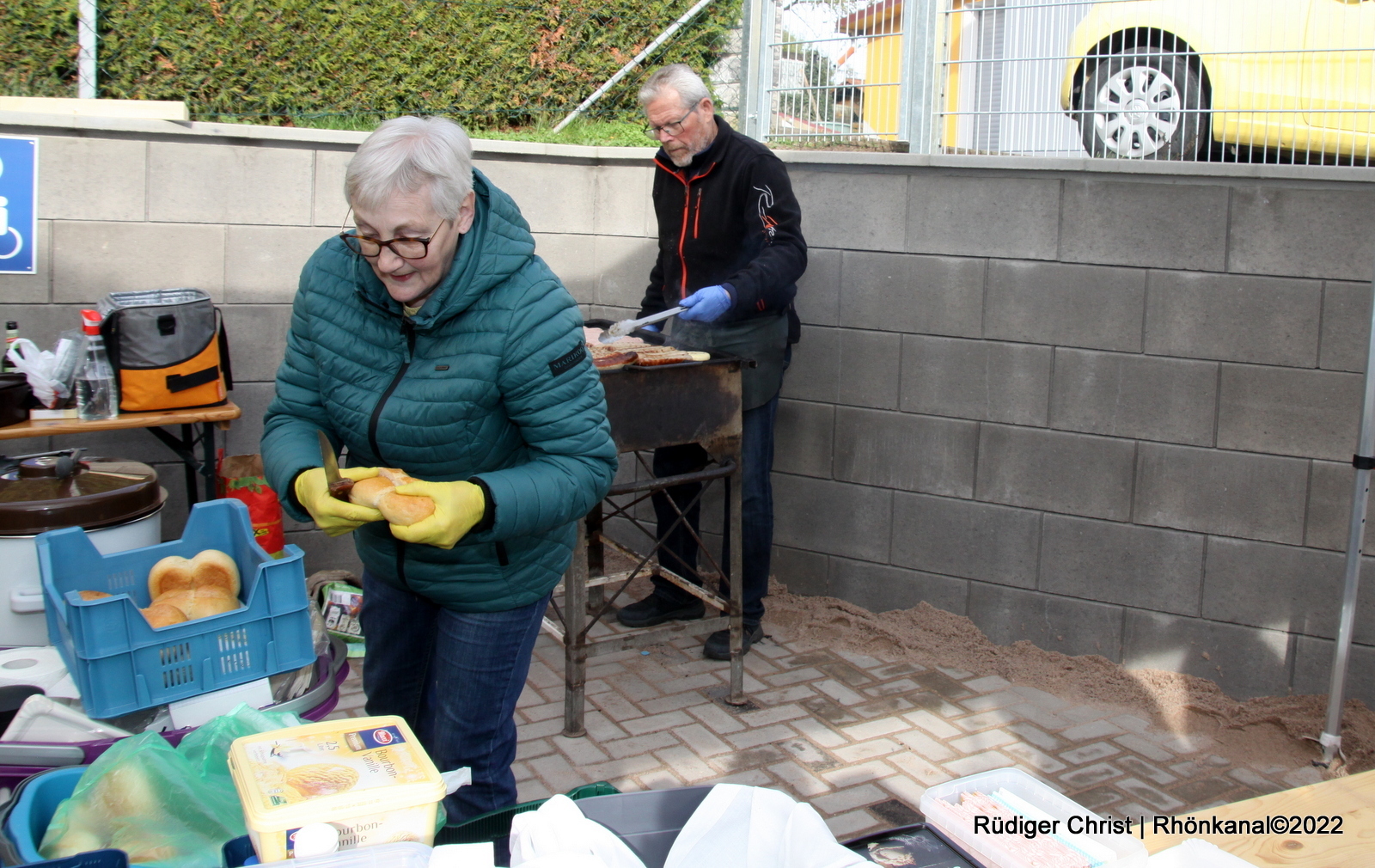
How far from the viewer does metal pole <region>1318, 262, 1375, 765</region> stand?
3268 mm

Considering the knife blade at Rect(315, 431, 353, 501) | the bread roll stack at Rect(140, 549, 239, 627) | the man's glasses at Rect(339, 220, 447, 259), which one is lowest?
the bread roll stack at Rect(140, 549, 239, 627)

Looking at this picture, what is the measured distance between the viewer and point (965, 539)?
446cm

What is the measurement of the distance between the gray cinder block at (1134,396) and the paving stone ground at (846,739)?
1001mm

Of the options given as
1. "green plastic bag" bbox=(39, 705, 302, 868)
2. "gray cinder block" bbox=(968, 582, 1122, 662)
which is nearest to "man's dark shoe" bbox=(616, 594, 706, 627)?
"gray cinder block" bbox=(968, 582, 1122, 662)

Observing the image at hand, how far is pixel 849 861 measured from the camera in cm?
131

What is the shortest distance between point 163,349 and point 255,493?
71cm

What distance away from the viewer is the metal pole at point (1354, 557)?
3.27m

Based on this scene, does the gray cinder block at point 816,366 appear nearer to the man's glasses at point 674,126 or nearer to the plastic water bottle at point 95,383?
the man's glasses at point 674,126

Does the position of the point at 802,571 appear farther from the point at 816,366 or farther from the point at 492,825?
the point at 492,825

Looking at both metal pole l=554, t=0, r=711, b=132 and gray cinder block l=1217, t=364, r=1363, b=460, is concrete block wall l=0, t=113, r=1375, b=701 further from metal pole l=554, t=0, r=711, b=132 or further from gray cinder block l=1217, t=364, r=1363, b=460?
metal pole l=554, t=0, r=711, b=132

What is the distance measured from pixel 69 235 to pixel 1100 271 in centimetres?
382

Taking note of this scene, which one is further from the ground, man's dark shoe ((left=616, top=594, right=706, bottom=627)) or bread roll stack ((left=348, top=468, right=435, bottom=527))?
bread roll stack ((left=348, top=468, right=435, bottom=527))

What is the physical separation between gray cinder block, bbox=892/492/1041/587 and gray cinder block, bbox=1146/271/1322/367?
2.72ft

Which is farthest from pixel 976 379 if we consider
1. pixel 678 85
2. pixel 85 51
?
pixel 85 51
